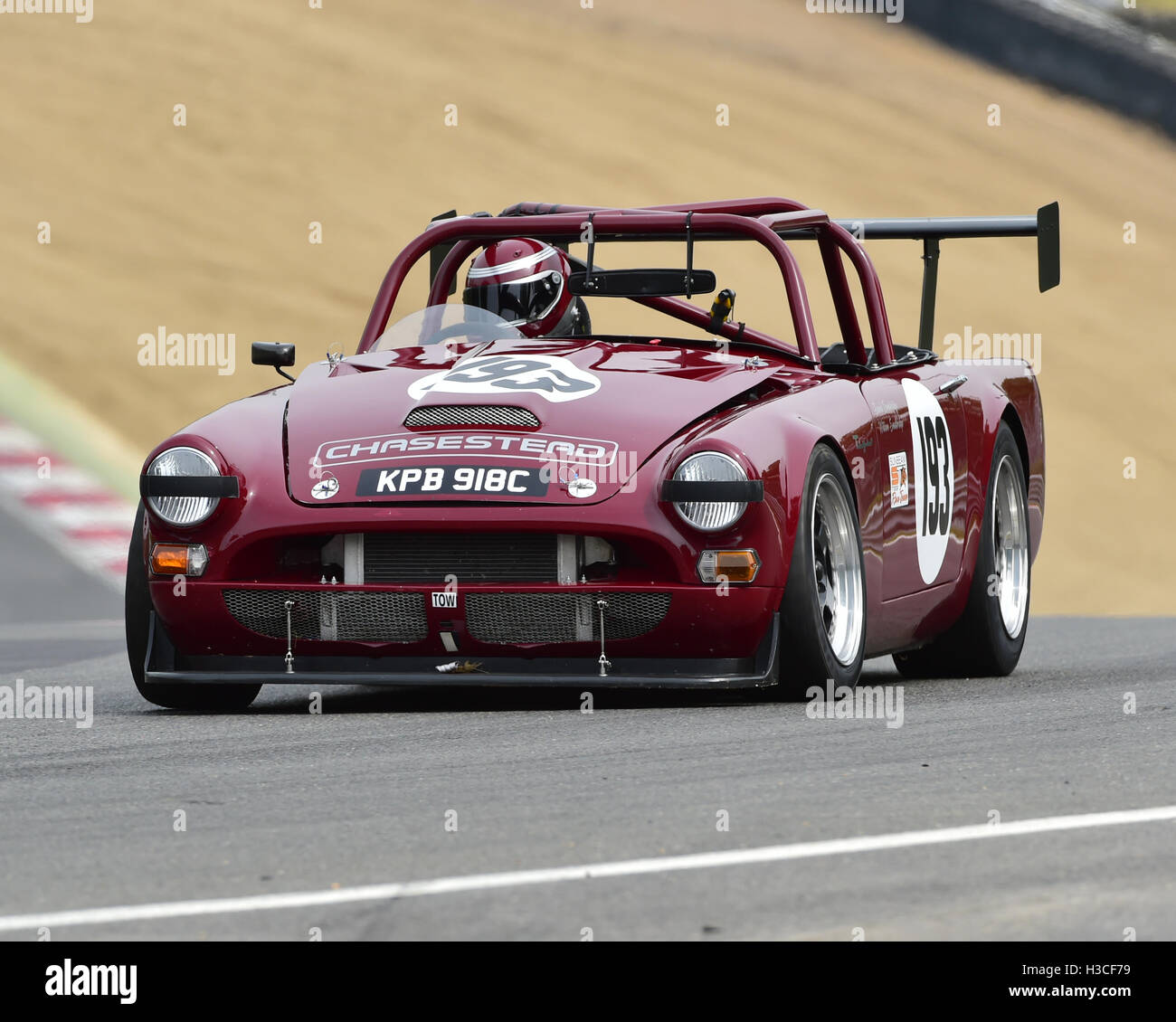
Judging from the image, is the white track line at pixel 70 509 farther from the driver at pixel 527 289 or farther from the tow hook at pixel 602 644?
the tow hook at pixel 602 644

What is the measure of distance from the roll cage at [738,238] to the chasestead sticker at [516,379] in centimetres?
83

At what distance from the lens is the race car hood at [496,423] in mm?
6566

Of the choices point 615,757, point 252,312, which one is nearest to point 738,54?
Answer: point 252,312

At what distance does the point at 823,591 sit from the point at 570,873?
9.78ft

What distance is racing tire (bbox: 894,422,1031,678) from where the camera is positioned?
27.9ft

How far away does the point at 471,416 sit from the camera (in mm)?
6816

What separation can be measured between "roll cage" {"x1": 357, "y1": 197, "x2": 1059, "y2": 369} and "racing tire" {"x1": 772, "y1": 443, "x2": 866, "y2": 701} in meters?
0.75

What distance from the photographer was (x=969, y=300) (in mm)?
28609
